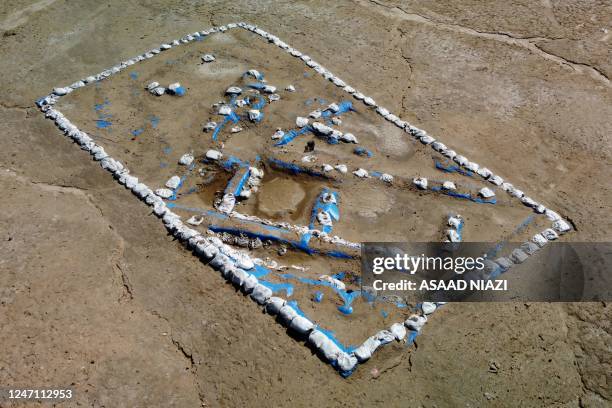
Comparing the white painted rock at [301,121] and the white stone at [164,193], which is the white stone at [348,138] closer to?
the white painted rock at [301,121]

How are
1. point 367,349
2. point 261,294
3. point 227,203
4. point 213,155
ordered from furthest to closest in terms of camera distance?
1. point 213,155
2. point 227,203
3. point 261,294
4. point 367,349

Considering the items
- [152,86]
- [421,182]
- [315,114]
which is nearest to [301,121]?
[315,114]

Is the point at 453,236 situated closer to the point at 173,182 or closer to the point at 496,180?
the point at 496,180

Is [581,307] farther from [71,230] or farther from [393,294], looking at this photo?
[71,230]

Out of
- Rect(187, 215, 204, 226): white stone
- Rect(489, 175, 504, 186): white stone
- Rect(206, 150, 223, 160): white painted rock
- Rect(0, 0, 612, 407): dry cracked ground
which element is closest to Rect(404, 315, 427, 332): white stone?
Rect(0, 0, 612, 407): dry cracked ground

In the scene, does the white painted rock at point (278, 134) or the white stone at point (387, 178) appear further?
the white painted rock at point (278, 134)

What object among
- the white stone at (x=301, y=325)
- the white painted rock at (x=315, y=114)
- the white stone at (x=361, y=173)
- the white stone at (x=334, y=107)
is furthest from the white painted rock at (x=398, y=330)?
the white stone at (x=334, y=107)

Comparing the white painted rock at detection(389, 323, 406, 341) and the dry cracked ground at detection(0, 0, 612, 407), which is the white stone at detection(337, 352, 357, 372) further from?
the white painted rock at detection(389, 323, 406, 341)

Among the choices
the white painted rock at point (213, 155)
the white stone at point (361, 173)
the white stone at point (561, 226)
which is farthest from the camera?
the white painted rock at point (213, 155)
